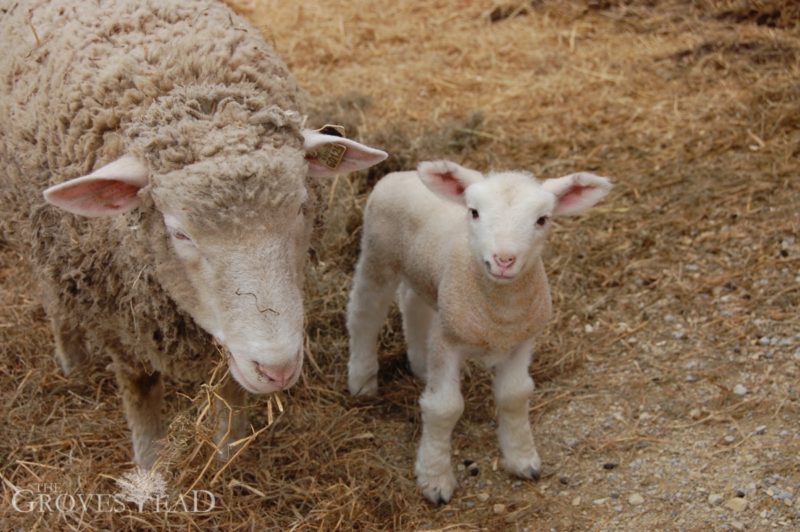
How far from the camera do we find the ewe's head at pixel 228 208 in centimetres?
256

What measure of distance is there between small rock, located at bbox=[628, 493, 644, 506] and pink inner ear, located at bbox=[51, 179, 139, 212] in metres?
2.03

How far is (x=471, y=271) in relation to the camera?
3363 mm

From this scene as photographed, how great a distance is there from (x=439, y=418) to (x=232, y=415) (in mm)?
769

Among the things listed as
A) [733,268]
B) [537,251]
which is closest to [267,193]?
[537,251]

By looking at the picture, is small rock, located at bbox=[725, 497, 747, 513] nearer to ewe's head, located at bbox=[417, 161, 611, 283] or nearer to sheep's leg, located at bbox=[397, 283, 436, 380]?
ewe's head, located at bbox=[417, 161, 611, 283]

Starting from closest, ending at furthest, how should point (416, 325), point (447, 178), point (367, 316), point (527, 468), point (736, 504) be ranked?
point (736, 504)
point (447, 178)
point (527, 468)
point (367, 316)
point (416, 325)

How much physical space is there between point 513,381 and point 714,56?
380 centimetres

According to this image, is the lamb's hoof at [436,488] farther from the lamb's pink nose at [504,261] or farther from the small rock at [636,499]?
the lamb's pink nose at [504,261]

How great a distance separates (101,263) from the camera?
305cm

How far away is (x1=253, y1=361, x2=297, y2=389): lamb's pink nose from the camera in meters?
2.57

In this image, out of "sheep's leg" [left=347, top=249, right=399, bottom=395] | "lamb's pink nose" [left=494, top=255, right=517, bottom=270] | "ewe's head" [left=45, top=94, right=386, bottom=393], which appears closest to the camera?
"ewe's head" [left=45, top=94, right=386, bottom=393]

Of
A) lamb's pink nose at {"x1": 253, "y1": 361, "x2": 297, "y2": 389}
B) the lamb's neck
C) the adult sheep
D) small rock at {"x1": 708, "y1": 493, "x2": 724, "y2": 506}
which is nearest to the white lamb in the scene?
the lamb's neck

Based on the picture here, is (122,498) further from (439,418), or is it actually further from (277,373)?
(439,418)

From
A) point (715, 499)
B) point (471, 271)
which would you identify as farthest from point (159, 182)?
point (715, 499)
